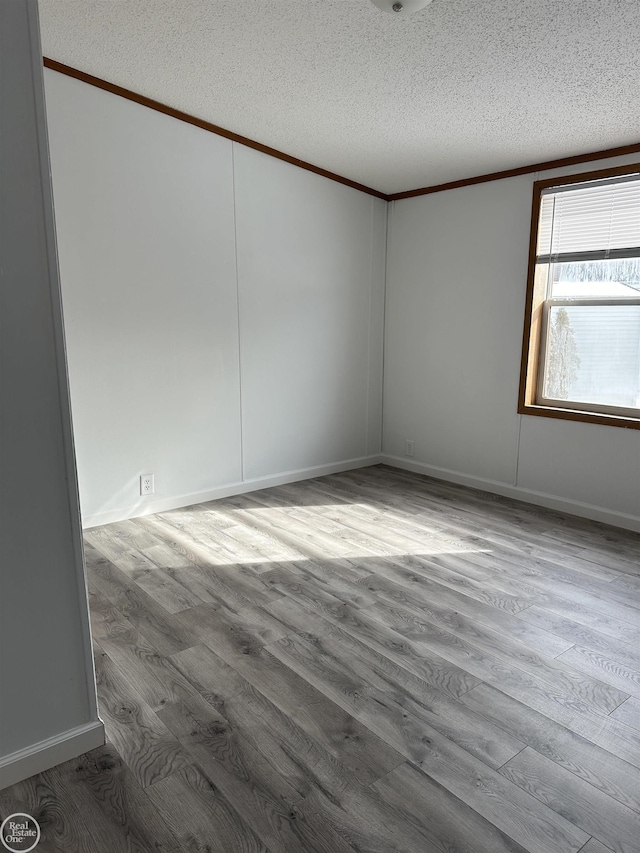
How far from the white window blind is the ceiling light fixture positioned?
6.90 feet

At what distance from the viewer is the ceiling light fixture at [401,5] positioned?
7.23 feet

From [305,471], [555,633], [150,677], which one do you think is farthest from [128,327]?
[555,633]

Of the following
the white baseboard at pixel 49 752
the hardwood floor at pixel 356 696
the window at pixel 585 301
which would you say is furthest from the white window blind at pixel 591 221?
the white baseboard at pixel 49 752

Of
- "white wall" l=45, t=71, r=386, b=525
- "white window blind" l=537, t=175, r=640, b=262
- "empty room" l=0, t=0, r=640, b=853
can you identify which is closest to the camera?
"empty room" l=0, t=0, r=640, b=853

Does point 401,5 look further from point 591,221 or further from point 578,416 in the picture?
point 578,416

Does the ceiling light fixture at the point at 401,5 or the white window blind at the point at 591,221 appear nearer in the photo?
the ceiling light fixture at the point at 401,5

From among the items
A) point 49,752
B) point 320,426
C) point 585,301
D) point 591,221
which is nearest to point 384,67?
point 591,221

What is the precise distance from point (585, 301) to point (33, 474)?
12.2ft

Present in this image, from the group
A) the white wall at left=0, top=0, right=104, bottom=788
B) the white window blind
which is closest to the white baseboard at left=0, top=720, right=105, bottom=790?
the white wall at left=0, top=0, right=104, bottom=788

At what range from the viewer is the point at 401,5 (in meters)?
2.23

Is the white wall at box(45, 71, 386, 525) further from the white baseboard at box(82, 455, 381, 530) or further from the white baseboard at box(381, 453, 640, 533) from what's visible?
the white baseboard at box(381, 453, 640, 533)

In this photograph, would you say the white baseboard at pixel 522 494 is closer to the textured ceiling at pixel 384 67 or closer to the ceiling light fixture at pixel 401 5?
the textured ceiling at pixel 384 67

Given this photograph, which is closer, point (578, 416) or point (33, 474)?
point (33, 474)

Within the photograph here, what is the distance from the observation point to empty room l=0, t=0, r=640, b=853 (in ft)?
5.13
